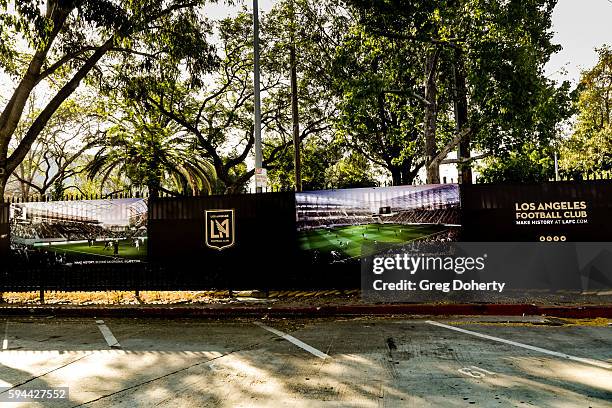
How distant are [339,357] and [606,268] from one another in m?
A: 7.02

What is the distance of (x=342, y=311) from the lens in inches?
357

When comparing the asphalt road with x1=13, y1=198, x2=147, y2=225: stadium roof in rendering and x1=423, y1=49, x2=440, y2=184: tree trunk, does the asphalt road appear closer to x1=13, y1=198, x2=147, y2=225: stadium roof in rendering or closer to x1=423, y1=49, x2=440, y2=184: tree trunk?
x1=13, y1=198, x2=147, y2=225: stadium roof in rendering

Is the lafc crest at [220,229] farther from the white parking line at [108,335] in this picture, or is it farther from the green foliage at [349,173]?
the green foliage at [349,173]

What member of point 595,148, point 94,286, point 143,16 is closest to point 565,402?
point 94,286

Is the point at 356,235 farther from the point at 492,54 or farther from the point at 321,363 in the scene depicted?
the point at 492,54

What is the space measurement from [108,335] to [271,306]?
308 centimetres

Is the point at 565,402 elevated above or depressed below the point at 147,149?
below

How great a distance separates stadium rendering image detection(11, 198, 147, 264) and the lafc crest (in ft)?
5.82

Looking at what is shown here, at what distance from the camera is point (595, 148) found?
1113 inches

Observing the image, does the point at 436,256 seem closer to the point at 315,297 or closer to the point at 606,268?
the point at 315,297

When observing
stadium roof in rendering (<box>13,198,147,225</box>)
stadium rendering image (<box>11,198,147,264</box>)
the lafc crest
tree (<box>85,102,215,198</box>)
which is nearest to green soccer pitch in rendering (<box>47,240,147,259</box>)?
stadium rendering image (<box>11,198,147,264</box>)

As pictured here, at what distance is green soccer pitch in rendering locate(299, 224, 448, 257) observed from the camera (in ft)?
34.0

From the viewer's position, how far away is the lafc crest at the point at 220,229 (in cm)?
1116

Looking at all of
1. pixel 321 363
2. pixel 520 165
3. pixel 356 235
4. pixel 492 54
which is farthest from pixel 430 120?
pixel 321 363
